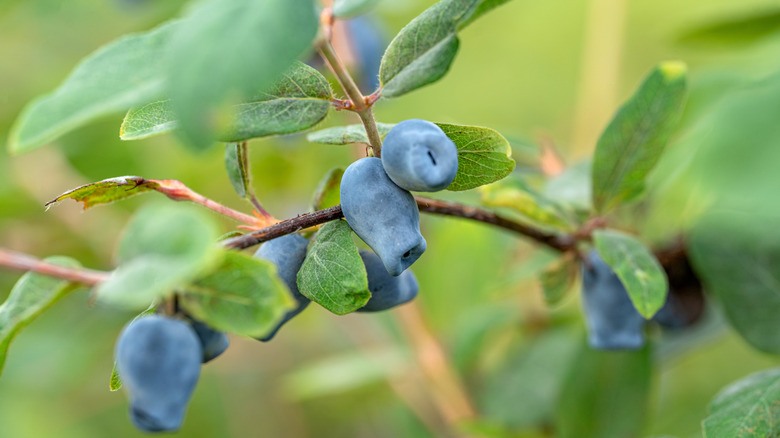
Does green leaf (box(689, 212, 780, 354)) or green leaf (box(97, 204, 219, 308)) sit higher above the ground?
green leaf (box(97, 204, 219, 308))

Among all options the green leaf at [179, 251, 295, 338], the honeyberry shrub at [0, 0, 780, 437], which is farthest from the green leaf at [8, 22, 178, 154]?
the green leaf at [179, 251, 295, 338]

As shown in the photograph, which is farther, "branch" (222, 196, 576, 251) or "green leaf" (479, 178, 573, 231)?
"green leaf" (479, 178, 573, 231)

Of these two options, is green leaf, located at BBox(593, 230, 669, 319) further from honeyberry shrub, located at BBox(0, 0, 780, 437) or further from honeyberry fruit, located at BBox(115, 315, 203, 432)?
honeyberry fruit, located at BBox(115, 315, 203, 432)

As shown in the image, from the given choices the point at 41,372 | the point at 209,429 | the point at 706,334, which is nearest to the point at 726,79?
the point at 706,334

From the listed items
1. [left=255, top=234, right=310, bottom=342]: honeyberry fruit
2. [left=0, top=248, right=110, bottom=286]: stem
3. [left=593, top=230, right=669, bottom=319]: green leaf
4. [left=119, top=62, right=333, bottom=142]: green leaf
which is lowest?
[left=593, top=230, right=669, bottom=319]: green leaf

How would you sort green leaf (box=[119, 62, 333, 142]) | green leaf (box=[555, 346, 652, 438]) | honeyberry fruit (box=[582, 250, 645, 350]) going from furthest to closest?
1. green leaf (box=[555, 346, 652, 438])
2. honeyberry fruit (box=[582, 250, 645, 350])
3. green leaf (box=[119, 62, 333, 142])

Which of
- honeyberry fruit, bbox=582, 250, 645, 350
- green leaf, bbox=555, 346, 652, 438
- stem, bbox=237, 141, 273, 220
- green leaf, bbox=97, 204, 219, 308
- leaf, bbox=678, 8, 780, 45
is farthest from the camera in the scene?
leaf, bbox=678, 8, 780, 45

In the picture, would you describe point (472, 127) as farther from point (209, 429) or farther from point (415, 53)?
point (209, 429)
